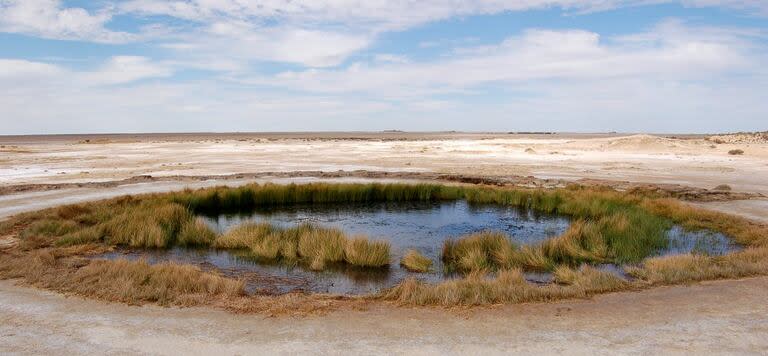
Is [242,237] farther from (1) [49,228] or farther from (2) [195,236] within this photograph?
(1) [49,228]

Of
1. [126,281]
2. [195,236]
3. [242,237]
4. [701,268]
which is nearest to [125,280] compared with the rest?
[126,281]

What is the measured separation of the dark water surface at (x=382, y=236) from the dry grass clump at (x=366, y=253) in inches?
9.1

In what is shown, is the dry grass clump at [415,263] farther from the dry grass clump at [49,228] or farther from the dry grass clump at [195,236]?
the dry grass clump at [49,228]

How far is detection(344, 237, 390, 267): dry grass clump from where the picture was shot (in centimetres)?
1259

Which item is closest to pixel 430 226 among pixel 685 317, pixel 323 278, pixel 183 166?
pixel 323 278

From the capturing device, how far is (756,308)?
27.2 feet

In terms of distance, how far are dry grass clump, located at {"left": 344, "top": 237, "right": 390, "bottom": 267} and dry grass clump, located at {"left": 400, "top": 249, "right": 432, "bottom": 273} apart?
0.47m

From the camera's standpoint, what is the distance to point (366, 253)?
1266 cm

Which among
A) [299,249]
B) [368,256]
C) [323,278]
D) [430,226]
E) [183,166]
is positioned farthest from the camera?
[183,166]

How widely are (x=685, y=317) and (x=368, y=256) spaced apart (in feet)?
21.7

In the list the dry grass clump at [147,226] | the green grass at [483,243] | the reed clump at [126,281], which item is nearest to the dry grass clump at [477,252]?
the green grass at [483,243]

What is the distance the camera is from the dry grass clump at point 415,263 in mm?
12250

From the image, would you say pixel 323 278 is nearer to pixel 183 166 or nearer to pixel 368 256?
pixel 368 256

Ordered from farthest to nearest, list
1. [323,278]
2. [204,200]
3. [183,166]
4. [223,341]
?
[183,166], [204,200], [323,278], [223,341]
